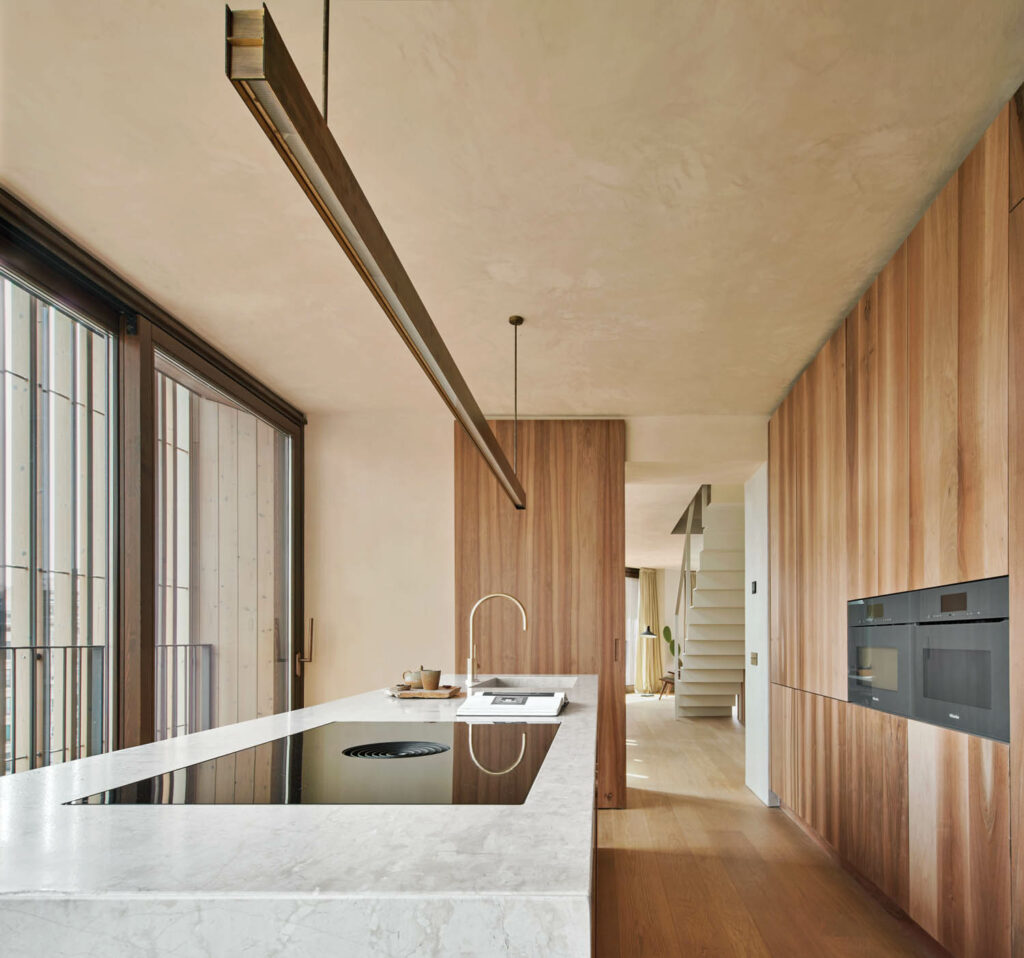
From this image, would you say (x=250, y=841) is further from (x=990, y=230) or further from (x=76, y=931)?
(x=990, y=230)

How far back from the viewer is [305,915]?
98 cm

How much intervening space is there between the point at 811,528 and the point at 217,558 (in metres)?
3.07

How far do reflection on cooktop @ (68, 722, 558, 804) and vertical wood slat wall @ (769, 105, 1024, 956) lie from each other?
4.19 ft

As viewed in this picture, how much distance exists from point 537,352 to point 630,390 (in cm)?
95

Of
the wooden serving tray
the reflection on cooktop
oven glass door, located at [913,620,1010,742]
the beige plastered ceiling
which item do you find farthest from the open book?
the beige plastered ceiling

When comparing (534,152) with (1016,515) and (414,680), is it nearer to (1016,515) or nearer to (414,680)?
(1016,515)

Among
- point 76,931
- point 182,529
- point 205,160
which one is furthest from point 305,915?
point 182,529

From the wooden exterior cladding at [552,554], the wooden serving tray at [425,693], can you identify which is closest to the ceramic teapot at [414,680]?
the wooden serving tray at [425,693]

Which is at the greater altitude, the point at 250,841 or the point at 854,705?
the point at 250,841

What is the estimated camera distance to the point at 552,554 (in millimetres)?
5938

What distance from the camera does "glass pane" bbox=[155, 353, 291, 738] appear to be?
172 inches

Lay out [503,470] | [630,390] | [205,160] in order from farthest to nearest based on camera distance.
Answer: [630,390], [503,470], [205,160]

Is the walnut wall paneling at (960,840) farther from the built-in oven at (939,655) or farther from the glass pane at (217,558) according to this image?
the glass pane at (217,558)

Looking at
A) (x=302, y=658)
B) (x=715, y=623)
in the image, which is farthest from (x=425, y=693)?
(x=715, y=623)
